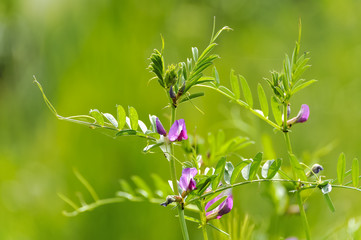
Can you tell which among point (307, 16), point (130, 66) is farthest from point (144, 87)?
point (307, 16)

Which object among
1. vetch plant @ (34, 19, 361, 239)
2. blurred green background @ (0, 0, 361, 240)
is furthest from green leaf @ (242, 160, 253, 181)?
blurred green background @ (0, 0, 361, 240)

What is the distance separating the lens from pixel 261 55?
193 cm

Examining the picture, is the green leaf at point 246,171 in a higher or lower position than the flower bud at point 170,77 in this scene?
lower

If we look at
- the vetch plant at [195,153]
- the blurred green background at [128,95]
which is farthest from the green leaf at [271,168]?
the blurred green background at [128,95]

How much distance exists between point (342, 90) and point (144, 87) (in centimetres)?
55

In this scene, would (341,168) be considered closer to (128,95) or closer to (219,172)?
(219,172)

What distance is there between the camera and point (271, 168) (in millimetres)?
347

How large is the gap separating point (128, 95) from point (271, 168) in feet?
2.52

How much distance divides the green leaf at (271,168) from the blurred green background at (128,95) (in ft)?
0.64

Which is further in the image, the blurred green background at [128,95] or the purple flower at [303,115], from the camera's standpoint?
the blurred green background at [128,95]

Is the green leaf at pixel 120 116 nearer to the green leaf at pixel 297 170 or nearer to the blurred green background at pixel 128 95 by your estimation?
the green leaf at pixel 297 170

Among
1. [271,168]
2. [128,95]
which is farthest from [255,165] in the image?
[128,95]

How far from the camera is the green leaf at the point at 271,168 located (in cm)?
34

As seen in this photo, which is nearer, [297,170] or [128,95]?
[297,170]
